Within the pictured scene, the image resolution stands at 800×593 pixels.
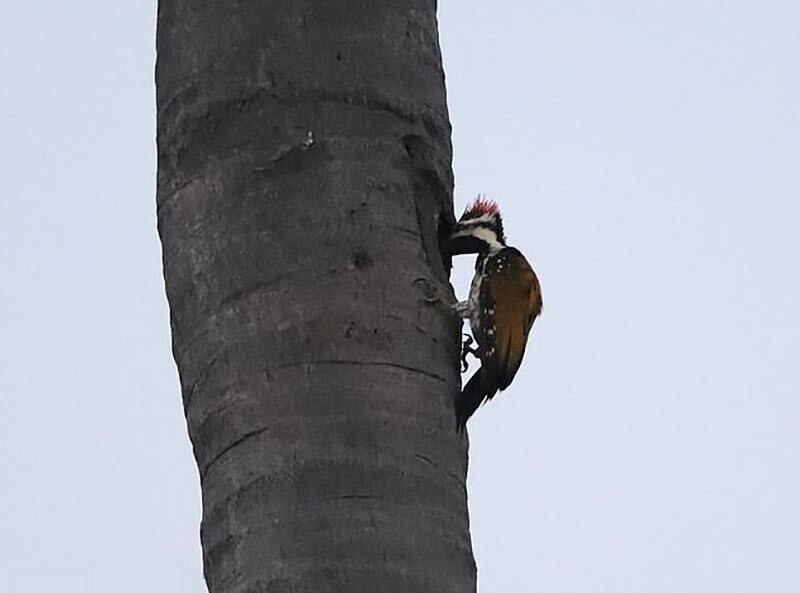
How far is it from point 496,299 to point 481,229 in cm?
52

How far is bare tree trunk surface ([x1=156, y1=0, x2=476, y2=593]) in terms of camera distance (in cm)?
224

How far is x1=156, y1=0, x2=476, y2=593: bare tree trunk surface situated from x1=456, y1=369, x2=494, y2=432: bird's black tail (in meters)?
0.04

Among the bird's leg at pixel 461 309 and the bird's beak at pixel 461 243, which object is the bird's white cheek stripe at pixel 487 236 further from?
the bird's leg at pixel 461 309

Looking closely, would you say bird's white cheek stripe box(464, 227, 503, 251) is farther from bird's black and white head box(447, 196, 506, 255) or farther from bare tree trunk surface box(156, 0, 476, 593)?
bare tree trunk surface box(156, 0, 476, 593)

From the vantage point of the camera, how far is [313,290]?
2.50 meters

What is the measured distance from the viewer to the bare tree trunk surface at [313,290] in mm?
2238

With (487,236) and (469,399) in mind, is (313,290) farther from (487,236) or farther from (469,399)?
(487,236)

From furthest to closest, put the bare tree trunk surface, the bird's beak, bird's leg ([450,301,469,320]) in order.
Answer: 1. the bird's beak
2. bird's leg ([450,301,469,320])
3. the bare tree trunk surface

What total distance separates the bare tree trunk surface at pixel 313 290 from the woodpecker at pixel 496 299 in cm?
92

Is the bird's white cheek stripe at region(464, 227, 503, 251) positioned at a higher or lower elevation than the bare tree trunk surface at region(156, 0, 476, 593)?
Answer: higher

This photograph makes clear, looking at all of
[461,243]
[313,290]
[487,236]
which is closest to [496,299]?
[487,236]

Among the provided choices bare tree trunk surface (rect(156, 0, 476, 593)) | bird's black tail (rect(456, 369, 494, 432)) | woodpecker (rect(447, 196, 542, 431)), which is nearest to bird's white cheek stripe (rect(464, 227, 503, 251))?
woodpecker (rect(447, 196, 542, 431))

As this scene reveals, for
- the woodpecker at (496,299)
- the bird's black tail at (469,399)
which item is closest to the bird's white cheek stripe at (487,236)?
the woodpecker at (496,299)

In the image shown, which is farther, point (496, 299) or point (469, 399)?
point (496, 299)
